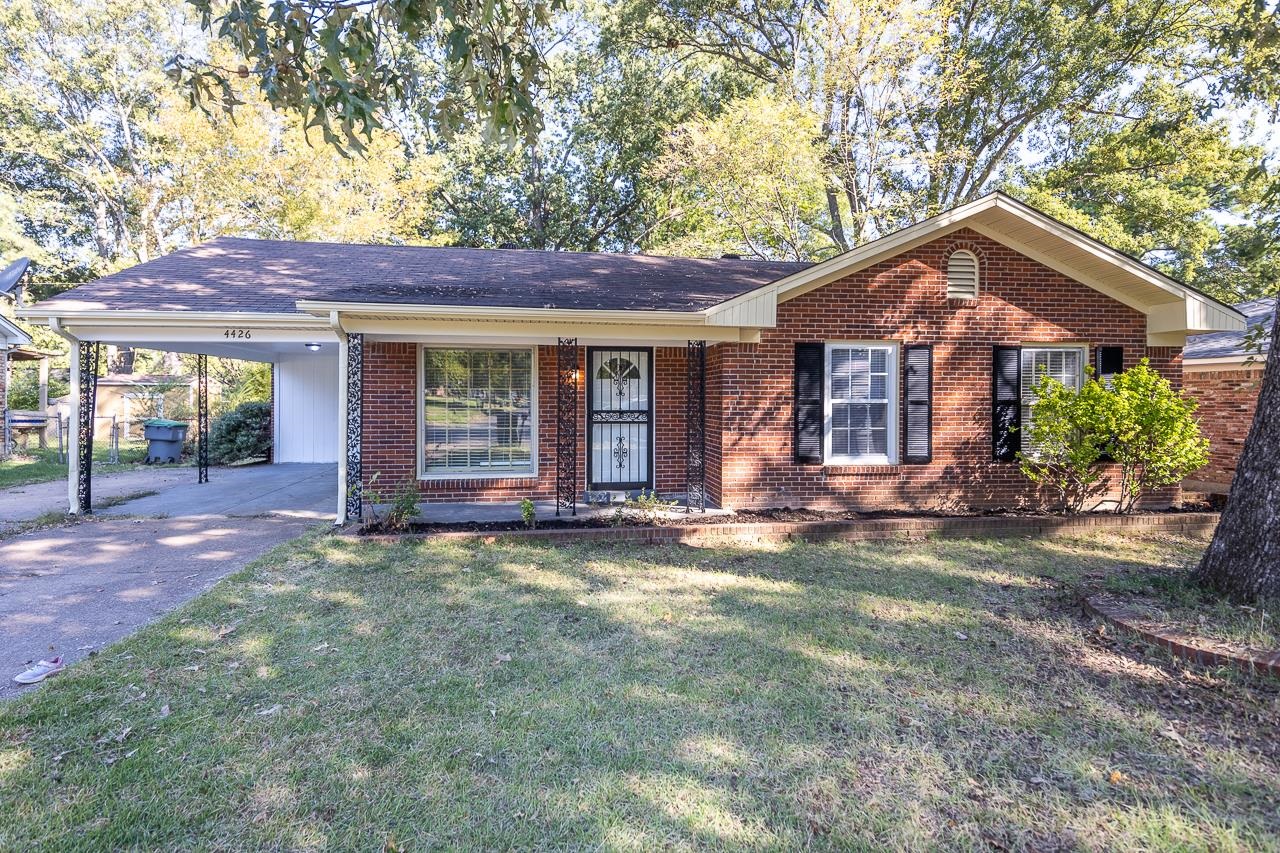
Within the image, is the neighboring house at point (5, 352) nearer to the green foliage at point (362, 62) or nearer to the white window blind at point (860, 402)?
the green foliage at point (362, 62)

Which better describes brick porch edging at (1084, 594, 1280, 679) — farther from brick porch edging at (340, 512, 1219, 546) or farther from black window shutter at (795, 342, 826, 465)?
black window shutter at (795, 342, 826, 465)

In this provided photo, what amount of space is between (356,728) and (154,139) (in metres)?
26.8

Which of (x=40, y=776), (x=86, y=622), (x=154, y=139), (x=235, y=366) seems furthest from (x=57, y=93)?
(x=40, y=776)

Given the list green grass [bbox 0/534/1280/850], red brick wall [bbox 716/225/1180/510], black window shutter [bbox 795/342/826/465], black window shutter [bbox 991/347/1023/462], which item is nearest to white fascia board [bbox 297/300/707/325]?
red brick wall [bbox 716/225/1180/510]

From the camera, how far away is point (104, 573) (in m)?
5.95

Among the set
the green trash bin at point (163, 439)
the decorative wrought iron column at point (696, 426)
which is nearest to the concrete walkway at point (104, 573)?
the decorative wrought iron column at point (696, 426)

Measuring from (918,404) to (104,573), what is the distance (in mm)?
9122

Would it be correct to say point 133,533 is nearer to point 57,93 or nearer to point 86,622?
point 86,622

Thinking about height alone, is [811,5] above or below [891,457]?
above

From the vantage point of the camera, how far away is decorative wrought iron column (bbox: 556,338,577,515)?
841cm

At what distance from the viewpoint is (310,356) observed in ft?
44.7

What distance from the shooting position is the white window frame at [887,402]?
28.1 feet

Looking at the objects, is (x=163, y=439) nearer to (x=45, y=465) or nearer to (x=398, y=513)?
(x=45, y=465)

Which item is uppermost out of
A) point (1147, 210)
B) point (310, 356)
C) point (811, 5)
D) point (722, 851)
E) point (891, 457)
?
point (811, 5)
